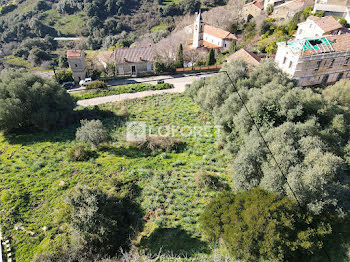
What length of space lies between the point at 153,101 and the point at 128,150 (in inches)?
514

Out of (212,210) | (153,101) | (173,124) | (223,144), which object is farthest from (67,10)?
(212,210)

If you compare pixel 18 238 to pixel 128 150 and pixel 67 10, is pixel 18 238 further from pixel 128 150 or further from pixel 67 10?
pixel 67 10

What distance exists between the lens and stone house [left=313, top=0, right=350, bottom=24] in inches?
1762

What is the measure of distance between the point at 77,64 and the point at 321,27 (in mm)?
43793

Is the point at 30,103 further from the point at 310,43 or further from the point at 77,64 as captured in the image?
the point at 310,43

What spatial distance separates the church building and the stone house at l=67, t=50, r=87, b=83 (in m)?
Result: 30.0

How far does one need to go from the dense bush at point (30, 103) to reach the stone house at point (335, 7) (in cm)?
5347

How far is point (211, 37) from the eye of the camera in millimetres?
63125

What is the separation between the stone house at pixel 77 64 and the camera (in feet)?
134

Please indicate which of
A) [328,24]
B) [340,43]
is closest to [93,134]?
[340,43]

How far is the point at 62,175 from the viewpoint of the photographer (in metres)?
20.3

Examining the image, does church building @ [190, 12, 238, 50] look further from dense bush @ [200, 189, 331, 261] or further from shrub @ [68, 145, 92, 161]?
dense bush @ [200, 189, 331, 261]

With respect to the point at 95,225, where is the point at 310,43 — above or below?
above

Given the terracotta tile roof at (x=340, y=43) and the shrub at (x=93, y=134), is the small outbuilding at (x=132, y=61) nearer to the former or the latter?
the shrub at (x=93, y=134)
